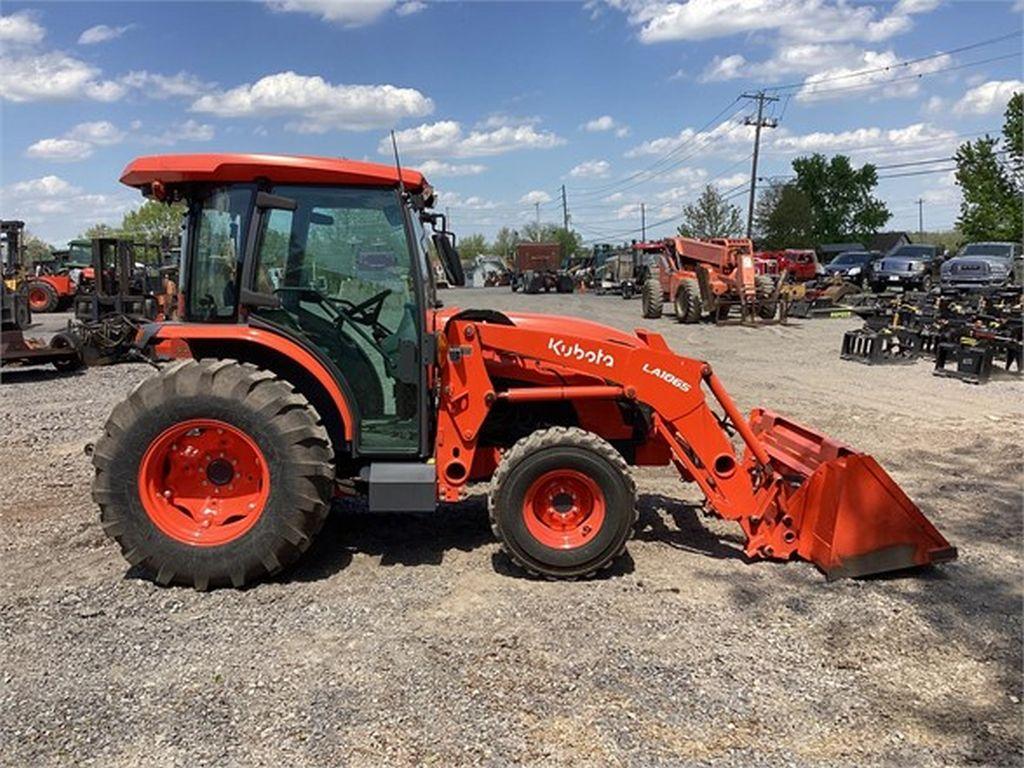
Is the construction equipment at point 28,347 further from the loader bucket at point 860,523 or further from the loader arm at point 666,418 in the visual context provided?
the loader bucket at point 860,523

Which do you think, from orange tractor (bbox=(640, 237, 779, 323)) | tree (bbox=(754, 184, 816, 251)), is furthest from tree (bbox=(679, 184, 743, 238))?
orange tractor (bbox=(640, 237, 779, 323))

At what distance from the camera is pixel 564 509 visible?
4.69 m

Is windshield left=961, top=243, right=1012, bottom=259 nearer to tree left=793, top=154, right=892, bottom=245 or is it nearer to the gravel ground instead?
the gravel ground

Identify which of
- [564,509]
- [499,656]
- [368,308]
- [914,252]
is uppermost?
[914,252]

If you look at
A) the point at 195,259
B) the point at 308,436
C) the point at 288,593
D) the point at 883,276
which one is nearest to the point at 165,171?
the point at 195,259

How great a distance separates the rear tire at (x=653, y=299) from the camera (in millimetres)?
23703

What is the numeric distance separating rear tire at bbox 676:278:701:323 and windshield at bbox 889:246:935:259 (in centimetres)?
1184

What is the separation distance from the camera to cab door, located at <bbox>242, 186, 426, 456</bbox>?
15.2 feet

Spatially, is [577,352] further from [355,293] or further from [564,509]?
[355,293]

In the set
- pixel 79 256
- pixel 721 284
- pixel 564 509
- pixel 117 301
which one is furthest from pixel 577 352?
pixel 79 256

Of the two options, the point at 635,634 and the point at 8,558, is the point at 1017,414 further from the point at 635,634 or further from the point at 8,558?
the point at 8,558

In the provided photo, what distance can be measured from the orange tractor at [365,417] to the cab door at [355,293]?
12 millimetres

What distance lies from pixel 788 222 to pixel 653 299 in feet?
145

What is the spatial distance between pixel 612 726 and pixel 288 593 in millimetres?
2068
